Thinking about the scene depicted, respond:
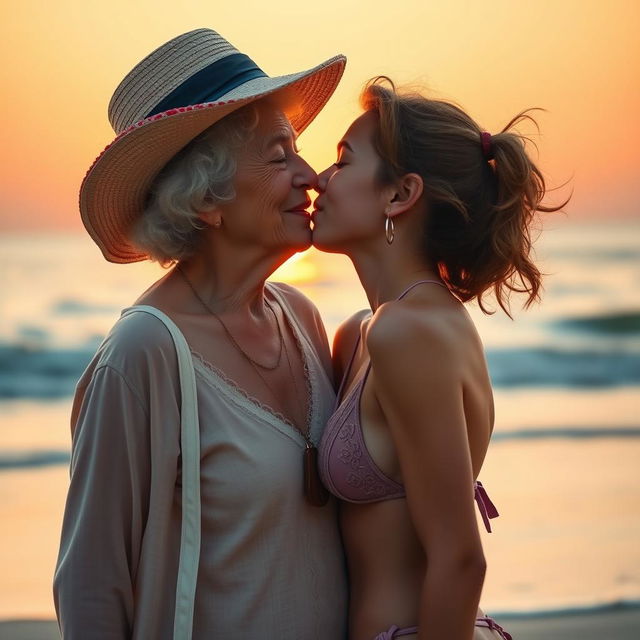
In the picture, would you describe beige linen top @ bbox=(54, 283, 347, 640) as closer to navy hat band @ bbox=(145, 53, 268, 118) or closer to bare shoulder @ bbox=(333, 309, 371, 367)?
bare shoulder @ bbox=(333, 309, 371, 367)

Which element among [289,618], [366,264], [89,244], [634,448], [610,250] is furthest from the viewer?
[610,250]

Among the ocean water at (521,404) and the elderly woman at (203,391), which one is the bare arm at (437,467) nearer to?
the elderly woman at (203,391)

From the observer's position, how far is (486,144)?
8.46 feet

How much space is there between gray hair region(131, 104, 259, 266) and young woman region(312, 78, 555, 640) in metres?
0.25

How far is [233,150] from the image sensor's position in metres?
2.69

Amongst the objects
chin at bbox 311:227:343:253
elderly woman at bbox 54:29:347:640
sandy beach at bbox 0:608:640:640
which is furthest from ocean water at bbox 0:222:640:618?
chin at bbox 311:227:343:253

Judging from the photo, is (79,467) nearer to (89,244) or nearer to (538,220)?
(538,220)

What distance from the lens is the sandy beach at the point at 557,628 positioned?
15.0 ft

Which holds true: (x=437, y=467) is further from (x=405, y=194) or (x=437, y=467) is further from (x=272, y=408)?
(x=405, y=194)

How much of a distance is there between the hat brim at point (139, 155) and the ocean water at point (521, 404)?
2735 mm

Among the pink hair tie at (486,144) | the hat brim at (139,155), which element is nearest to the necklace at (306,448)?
the hat brim at (139,155)

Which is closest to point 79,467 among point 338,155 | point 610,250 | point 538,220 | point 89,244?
point 338,155

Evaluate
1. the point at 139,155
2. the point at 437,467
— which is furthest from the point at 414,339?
the point at 139,155

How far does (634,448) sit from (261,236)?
624 centimetres
